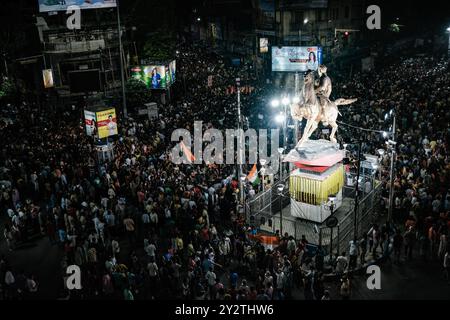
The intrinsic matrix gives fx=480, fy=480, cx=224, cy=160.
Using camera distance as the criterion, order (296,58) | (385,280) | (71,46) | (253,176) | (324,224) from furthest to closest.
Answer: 1. (296,58)
2. (71,46)
3. (253,176)
4. (324,224)
5. (385,280)

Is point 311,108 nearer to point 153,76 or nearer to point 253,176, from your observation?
point 253,176

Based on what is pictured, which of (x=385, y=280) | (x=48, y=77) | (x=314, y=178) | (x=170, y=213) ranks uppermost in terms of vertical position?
(x=48, y=77)

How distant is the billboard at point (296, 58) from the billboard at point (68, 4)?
14.3 m

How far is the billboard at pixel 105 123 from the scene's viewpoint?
2353cm

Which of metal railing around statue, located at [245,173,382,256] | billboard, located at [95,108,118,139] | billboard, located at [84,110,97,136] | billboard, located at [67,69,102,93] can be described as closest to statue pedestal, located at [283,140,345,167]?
metal railing around statue, located at [245,173,382,256]

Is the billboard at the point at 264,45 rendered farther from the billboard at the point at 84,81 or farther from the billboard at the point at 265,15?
the billboard at the point at 84,81

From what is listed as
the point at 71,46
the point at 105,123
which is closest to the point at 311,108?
the point at 105,123

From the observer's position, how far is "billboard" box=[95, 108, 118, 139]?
77.2ft

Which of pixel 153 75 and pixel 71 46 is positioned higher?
pixel 71 46

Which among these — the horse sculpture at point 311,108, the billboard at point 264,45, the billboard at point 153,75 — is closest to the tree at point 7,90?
the billboard at point 153,75

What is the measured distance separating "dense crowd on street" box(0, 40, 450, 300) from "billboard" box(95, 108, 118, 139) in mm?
768

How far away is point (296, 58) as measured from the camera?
40.6 m

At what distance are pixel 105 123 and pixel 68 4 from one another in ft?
51.7
